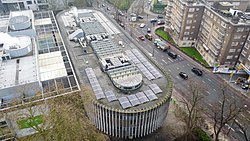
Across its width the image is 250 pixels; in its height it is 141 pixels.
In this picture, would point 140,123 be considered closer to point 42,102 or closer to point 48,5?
point 42,102

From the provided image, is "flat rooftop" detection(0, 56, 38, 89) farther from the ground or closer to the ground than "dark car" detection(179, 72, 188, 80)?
farther from the ground

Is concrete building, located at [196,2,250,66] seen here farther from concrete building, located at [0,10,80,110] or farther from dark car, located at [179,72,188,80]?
concrete building, located at [0,10,80,110]

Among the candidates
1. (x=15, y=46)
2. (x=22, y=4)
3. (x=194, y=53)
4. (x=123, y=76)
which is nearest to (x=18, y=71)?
(x=15, y=46)

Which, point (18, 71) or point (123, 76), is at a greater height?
point (18, 71)

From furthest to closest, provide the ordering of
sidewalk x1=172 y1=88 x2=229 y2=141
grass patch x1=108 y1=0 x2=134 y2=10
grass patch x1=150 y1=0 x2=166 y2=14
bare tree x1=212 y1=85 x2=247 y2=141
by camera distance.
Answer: grass patch x1=150 y1=0 x2=166 y2=14, grass patch x1=108 y1=0 x2=134 y2=10, sidewalk x1=172 y1=88 x2=229 y2=141, bare tree x1=212 y1=85 x2=247 y2=141

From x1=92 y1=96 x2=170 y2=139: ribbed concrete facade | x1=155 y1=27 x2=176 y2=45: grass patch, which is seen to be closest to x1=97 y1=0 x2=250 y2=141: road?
x1=155 y1=27 x2=176 y2=45: grass patch

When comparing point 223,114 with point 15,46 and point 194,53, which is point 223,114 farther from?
point 15,46
